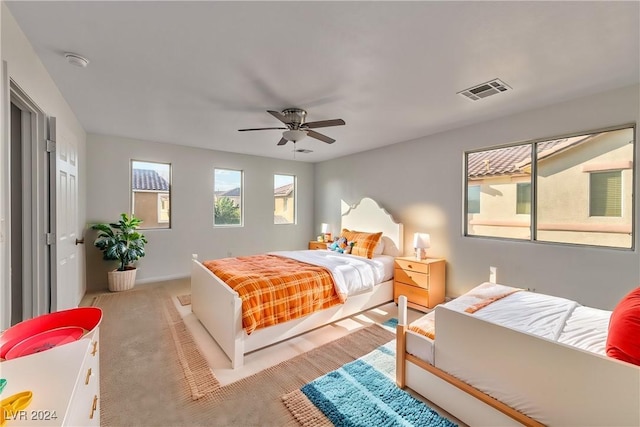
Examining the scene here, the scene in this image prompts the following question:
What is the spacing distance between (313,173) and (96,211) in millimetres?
4362

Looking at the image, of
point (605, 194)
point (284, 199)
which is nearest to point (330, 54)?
point (605, 194)

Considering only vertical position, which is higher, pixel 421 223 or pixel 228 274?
pixel 421 223

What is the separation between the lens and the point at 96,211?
4.27 metres

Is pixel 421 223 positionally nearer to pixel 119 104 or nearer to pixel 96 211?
Answer: pixel 119 104

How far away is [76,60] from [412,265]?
4.12 meters

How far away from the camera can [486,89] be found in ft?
8.39

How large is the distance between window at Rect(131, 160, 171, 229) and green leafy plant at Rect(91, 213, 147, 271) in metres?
0.37

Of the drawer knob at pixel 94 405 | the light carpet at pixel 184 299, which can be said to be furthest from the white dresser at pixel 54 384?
the light carpet at pixel 184 299

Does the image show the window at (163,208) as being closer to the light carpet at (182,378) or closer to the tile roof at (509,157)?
the light carpet at (182,378)

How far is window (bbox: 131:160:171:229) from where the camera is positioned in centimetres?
467

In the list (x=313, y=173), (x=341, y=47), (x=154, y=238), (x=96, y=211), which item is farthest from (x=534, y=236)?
(x=96, y=211)

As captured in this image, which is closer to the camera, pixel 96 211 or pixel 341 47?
pixel 341 47

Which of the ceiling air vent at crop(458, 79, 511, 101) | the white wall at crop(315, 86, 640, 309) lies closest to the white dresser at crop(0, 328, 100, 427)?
the ceiling air vent at crop(458, 79, 511, 101)

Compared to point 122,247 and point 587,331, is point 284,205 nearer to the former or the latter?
point 122,247
